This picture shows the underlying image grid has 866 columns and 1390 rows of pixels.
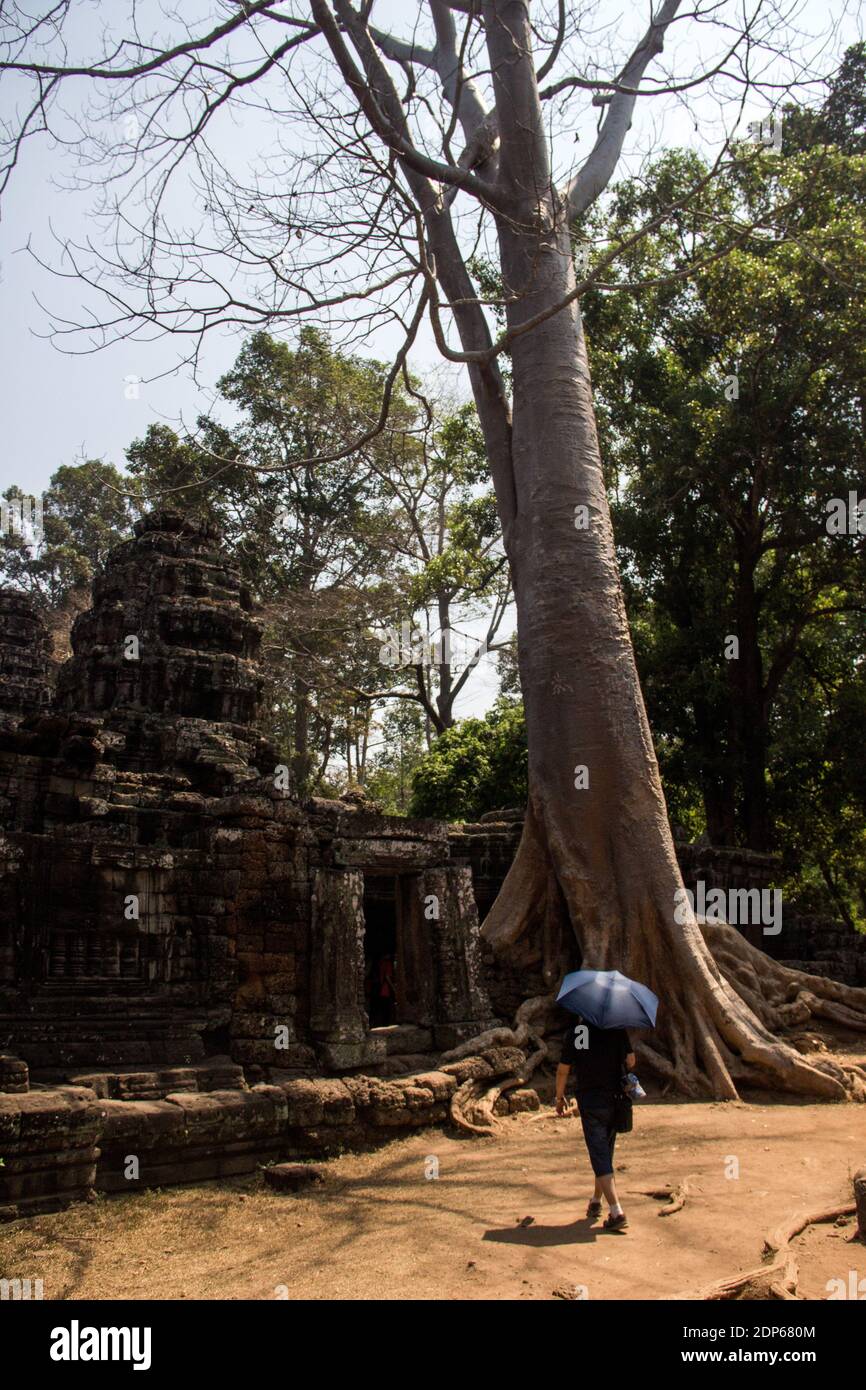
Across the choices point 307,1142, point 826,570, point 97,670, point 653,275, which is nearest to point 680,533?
point 826,570

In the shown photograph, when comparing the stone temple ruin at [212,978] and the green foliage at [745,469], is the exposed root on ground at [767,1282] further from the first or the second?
the green foliage at [745,469]

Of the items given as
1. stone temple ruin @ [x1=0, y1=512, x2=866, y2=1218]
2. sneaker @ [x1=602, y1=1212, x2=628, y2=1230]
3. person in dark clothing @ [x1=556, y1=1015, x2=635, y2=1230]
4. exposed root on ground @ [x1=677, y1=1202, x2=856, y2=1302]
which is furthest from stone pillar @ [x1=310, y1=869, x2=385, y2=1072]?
exposed root on ground @ [x1=677, y1=1202, x2=856, y2=1302]

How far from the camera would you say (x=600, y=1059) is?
15.3 feet

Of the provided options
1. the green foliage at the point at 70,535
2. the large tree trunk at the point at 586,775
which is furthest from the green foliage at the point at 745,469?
the green foliage at the point at 70,535

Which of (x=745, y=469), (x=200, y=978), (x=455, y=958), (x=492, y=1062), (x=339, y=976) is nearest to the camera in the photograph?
(x=200, y=978)

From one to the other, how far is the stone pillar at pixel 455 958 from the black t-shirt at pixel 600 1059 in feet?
10.4

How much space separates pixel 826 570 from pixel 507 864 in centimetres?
733

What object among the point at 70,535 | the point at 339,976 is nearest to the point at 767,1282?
the point at 339,976

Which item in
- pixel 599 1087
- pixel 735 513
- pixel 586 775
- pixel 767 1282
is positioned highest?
pixel 735 513

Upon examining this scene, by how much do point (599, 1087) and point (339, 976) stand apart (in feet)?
8.90

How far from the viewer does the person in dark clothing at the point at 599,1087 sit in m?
4.52

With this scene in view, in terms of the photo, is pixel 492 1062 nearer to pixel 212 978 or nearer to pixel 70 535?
pixel 212 978

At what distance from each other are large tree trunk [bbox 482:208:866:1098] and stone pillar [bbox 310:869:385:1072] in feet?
5.74
